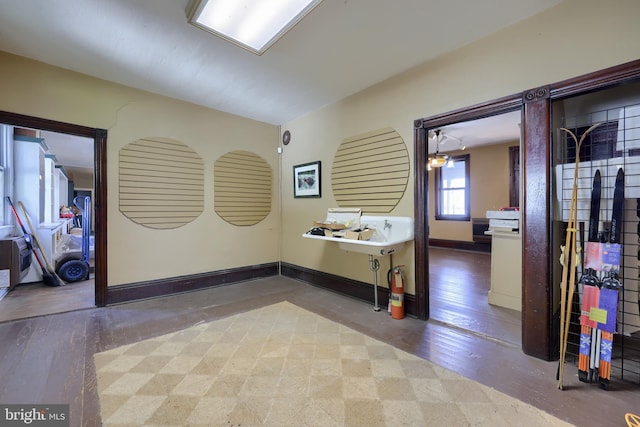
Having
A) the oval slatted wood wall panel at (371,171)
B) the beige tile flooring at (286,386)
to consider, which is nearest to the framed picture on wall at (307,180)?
the oval slatted wood wall panel at (371,171)

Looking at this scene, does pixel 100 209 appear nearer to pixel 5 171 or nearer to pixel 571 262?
pixel 5 171

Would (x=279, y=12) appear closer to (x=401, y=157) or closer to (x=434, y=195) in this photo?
(x=401, y=157)

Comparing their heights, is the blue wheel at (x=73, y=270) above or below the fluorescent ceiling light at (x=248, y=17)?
below

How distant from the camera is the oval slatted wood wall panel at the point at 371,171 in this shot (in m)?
3.03

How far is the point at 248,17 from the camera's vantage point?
6.69 ft

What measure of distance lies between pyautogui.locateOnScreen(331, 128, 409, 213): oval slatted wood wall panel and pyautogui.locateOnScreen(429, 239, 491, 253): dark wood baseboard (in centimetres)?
503

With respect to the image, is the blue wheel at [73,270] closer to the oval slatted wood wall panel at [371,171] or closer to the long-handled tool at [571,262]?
the oval slatted wood wall panel at [371,171]

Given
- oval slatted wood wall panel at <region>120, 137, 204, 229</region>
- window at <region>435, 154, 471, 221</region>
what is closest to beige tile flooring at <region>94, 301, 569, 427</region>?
oval slatted wood wall panel at <region>120, 137, 204, 229</region>

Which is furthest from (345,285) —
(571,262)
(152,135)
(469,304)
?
(152,135)

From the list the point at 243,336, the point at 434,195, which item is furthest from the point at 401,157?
the point at 434,195

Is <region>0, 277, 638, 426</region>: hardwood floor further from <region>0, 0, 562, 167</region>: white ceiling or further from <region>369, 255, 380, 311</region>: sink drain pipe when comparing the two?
<region>0, 0, 562, 167</region>: white ceiling

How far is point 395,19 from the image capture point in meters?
2.12

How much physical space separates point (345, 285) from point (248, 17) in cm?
307

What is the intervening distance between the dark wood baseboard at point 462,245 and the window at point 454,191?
642 mm
